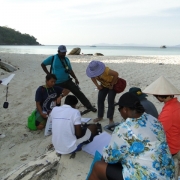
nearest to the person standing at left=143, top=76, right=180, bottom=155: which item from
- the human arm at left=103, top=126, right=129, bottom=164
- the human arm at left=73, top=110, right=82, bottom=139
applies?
the human arm at left=103, top=126, right=129, bottom=164

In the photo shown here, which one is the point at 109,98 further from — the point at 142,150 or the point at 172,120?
the point at 142,150

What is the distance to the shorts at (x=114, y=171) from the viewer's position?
8.12ft

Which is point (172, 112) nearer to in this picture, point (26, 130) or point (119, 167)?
point (119, 167)

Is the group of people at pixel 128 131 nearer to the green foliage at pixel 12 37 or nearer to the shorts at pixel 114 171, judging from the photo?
the shorts at pixel 114 171

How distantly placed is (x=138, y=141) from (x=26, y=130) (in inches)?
144

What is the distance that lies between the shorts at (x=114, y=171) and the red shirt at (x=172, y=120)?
2.84 feet

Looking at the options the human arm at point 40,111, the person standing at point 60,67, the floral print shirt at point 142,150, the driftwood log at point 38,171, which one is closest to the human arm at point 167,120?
the floral print shirt at point 142,150

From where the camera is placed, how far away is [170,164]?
231cm

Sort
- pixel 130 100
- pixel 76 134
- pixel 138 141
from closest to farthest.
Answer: pixel 138 141, pixel 130 100, pixel 76 134

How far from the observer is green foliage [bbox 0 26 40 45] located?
3238 inches

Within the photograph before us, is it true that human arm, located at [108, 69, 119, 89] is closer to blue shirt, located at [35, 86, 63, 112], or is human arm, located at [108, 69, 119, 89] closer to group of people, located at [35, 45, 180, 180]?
group of people, located at [35, 45, 180, 180]

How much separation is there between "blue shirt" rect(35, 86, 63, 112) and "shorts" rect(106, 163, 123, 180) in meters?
2.75

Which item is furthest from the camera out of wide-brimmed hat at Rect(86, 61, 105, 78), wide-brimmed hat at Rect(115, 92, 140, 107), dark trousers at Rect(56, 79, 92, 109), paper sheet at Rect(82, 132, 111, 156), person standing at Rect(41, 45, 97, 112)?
dark trousers at Rect(56, 79, 92, 109)

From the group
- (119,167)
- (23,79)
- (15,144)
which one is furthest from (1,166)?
(23,79)
